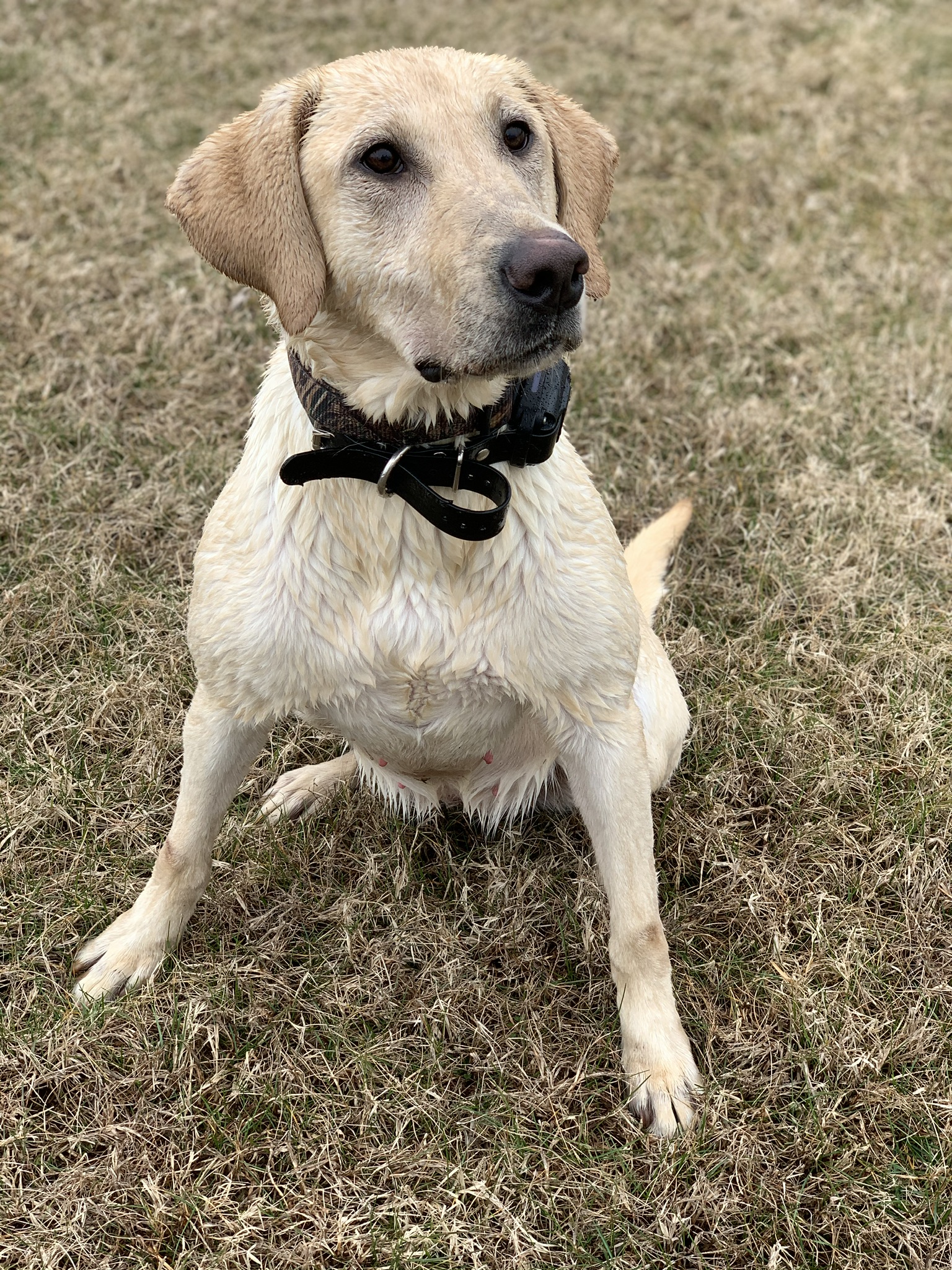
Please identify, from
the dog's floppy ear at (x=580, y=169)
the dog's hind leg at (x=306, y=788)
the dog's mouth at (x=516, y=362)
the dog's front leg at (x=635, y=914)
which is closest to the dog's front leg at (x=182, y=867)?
the dog's hind leg at (x=306, y=788)

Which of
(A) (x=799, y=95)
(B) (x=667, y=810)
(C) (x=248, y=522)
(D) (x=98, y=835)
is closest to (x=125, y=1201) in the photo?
(D) (x=98, y=835)

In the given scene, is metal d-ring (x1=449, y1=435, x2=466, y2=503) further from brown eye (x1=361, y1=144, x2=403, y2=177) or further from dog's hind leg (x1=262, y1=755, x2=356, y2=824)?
dog's hind leg (x1=262, y1=755, x2=356, y2=824)

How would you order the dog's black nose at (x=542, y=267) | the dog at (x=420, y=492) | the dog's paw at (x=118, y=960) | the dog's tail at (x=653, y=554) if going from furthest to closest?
the dog's tail at (x=653, y=554), the dog's paw at (x=118, y=960), the dog at (x=420, y=492), the dog's black nose at (x=542, y=267)

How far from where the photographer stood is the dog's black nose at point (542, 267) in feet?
6.29

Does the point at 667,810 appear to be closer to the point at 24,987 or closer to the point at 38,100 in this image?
the point at 24,987

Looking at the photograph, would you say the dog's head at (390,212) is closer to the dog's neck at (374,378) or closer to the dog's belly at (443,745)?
Result: the dog's neck at (374,378)

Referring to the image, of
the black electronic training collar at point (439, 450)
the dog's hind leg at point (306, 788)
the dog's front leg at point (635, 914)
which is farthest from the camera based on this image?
the dog's hind leg at point (306, 788)

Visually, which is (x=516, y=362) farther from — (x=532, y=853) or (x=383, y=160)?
(x=532, y=853)

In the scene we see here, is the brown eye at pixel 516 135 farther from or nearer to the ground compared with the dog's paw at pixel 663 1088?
farther from the ground

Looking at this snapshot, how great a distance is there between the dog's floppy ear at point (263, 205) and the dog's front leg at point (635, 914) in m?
1.07

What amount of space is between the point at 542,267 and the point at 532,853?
5.45 feet

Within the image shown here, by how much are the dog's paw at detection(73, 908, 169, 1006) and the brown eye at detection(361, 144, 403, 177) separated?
5.73ft

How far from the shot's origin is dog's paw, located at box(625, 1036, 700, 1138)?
7.97 feet

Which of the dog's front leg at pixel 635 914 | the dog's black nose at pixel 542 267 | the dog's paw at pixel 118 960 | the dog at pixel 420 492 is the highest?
the dog's black nose at pixel 542 267
